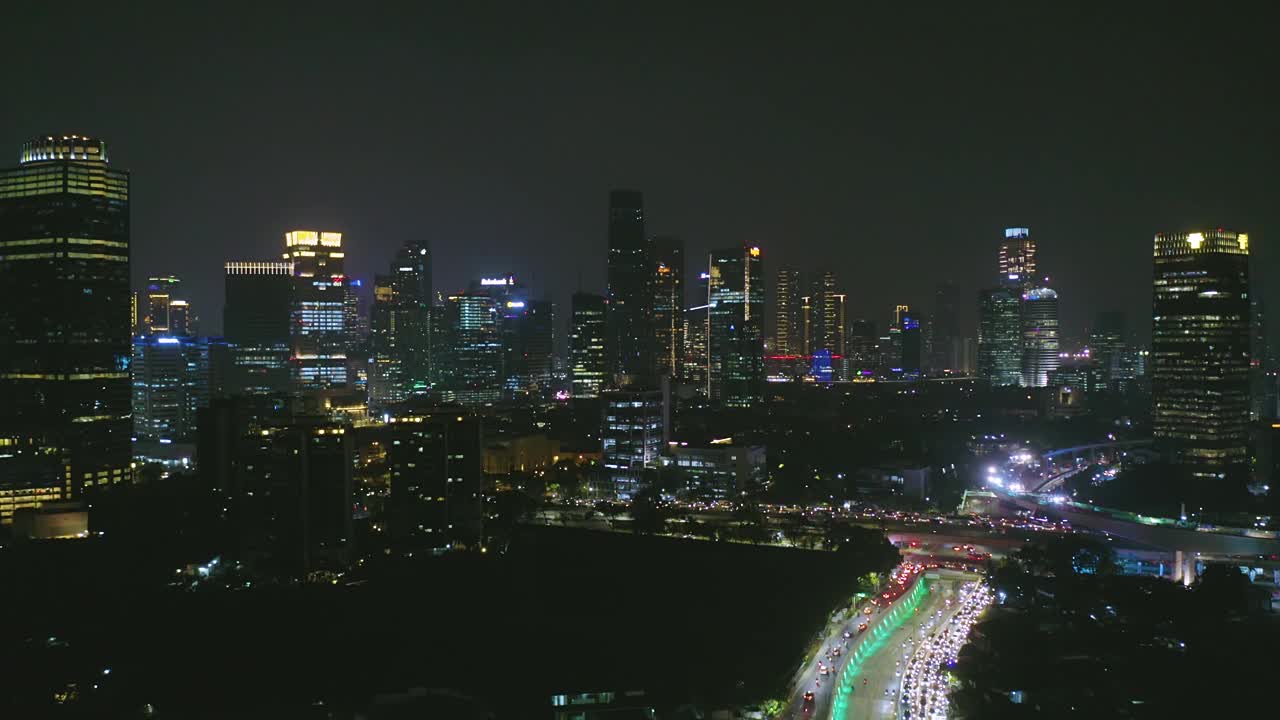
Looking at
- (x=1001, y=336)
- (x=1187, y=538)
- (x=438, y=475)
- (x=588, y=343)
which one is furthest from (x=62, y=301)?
(x=1001, y=336)

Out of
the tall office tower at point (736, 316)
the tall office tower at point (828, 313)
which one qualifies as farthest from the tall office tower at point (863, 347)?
the tall office tower at point (736, 316)

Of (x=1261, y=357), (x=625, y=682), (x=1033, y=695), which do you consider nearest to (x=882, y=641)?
(x=1033, y=695)

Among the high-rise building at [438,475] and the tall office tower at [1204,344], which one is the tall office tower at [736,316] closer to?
the tall office tower at [1204,344]

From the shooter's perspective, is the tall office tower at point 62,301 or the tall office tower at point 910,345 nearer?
the tall office tower at point 62,301

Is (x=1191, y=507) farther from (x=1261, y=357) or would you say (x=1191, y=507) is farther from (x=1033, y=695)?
(x=1261, y=357)

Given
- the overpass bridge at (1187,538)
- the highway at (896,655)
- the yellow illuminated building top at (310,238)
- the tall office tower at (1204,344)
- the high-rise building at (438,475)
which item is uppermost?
the yellow illuminated building top at (310,238)

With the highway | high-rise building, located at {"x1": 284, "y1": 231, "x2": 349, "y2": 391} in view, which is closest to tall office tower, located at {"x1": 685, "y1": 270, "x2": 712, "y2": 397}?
high-rise building, located at {"x1": 284, "y1": 231, "x2": 349, "y2": 391}
